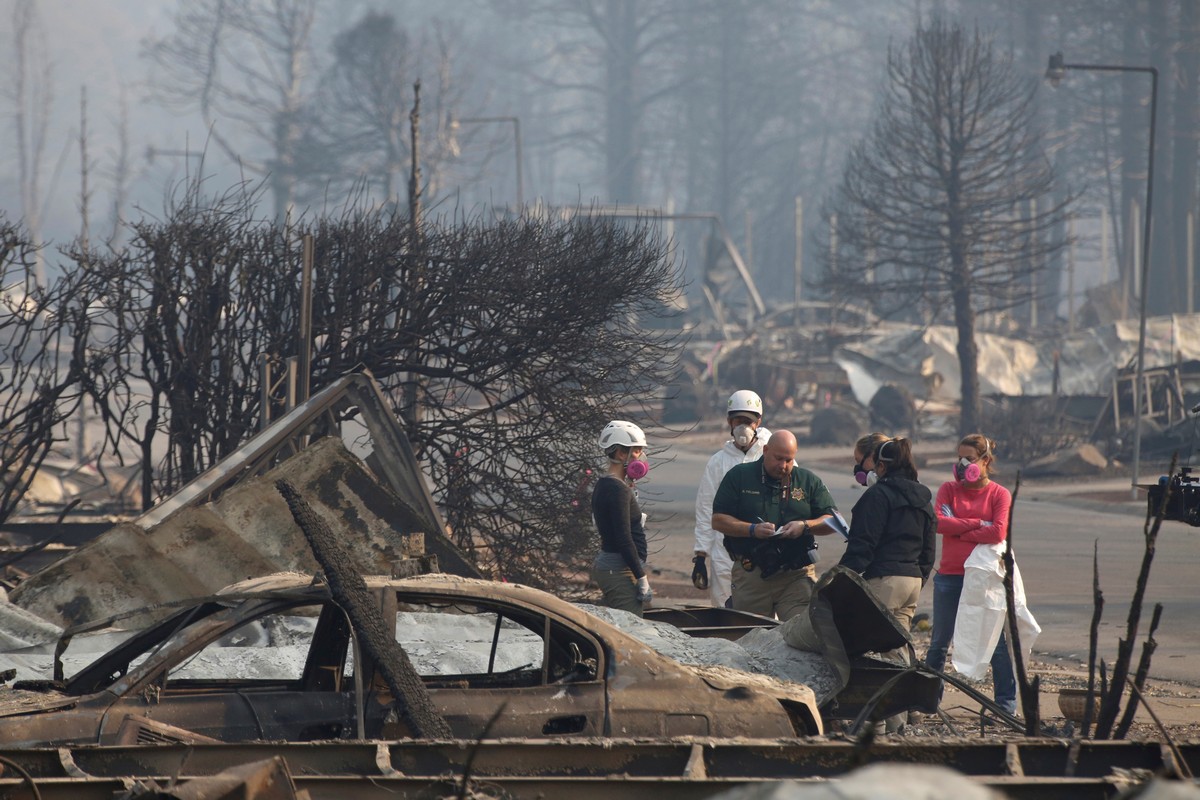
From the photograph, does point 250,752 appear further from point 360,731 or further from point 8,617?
point 8,617

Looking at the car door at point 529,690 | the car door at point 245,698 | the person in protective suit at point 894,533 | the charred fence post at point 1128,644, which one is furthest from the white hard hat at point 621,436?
the charred fence post at point 1128,644

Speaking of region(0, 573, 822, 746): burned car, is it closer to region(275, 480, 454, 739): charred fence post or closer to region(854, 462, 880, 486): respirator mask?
region(275, 480, 454, 739): charred fence post

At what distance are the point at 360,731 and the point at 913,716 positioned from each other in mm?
3746

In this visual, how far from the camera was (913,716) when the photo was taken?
754 cm

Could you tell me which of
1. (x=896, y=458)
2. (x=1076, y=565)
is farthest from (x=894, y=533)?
(x=1076, y=565)

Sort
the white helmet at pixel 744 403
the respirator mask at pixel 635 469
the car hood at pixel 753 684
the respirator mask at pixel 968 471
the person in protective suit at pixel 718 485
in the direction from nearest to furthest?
the car hood at pixel 753 684 < the respirator mask at pixel 968 471 < the respirator mask at pixel 635 469 < the person in protective suit at pixel 718 485 < the white helmet at pixel 744 403

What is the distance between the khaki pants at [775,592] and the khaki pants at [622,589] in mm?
701

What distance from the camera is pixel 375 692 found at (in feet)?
16.9

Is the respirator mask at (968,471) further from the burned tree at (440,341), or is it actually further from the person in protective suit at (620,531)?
the burned tree at (440,341)

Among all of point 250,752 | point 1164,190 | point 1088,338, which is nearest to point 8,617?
point 250,752

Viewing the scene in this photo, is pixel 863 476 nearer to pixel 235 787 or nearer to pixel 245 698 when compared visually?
pixel 245 698

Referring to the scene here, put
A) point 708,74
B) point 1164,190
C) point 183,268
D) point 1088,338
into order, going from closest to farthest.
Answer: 1. point 183,268
2. point 1088,338
3. point 1164,190
4. point 708,74

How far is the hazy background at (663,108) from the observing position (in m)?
56.3

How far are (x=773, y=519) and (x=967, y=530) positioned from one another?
1129 millimetres
